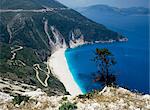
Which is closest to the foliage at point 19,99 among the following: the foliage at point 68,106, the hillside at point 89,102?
the hillside at point 89,102

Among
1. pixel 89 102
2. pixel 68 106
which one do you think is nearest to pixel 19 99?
pixel 68 106

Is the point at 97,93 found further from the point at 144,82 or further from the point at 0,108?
the point at 144,82

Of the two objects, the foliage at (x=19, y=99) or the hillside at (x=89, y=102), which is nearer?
the hillside at (x=89, y=102)

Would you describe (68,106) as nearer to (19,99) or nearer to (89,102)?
(89,102)

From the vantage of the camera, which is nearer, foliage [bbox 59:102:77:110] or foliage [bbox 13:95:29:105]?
foliage [bbox 59:102:77:110]

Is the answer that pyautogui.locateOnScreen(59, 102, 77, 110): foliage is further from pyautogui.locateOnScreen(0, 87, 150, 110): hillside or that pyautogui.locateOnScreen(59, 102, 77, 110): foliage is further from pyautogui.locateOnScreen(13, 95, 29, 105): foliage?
pyautogui.locateOnScreen(13, 95, 29, 105): foliage

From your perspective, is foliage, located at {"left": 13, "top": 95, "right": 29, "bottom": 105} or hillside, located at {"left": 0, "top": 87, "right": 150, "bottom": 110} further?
foliage, located at {"left": 13, "top": 95, "right": 29, "bottom": 105}

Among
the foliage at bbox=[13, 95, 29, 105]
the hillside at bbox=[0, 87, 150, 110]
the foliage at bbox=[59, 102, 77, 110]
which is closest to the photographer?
the foliage at bbox=[59, 102, 77, 110]

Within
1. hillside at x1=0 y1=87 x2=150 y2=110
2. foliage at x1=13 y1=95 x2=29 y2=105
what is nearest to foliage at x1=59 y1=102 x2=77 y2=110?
hillside at x1=0 y1=87 x2=150 y2=110

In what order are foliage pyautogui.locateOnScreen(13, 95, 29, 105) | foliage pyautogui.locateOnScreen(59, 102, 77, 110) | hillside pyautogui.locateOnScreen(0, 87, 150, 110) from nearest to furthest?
foliage pyautogui.locateOnScreen(59, 102, 77, 110), hillside pyautogui.locateOnScreen(0, 87, 150, 110), foliage pyautogui.locateOnScreen(13, 95, 29, 105)

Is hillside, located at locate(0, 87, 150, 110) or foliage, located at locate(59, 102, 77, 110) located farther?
hillside, located at locate(0, 87, 150, 110)

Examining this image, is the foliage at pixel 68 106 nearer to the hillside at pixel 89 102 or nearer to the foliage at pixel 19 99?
the hillside at pixel 89 102
